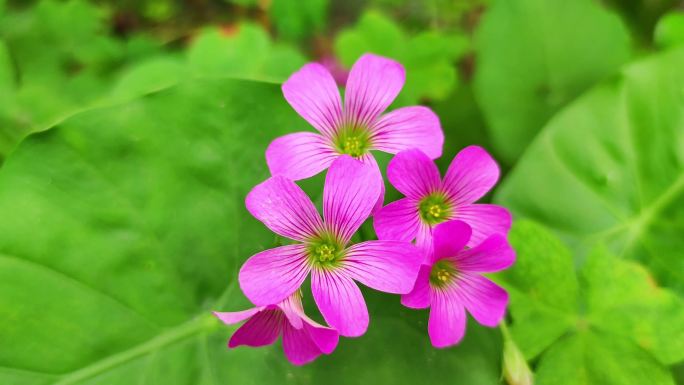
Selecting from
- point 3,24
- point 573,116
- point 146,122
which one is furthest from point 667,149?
point 3,24

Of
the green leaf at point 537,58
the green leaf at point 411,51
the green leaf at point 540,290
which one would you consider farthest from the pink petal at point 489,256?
the green leaf at point 411,51

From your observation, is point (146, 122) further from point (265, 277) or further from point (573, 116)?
point (573, 116)

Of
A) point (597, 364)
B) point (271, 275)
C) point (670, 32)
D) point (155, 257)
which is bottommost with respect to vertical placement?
point (597, 364)

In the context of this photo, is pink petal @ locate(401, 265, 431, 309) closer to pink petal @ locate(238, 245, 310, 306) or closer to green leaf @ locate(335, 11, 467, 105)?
pink petal @ locate(238, 245, 310, 306)

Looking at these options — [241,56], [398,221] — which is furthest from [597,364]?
[241,56]

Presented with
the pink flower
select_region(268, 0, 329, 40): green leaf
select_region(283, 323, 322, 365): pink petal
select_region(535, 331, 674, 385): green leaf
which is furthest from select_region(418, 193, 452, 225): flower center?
select_region(268, 0, 329, 40): green leaf

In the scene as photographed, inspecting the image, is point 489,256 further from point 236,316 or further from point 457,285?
point 236,316
